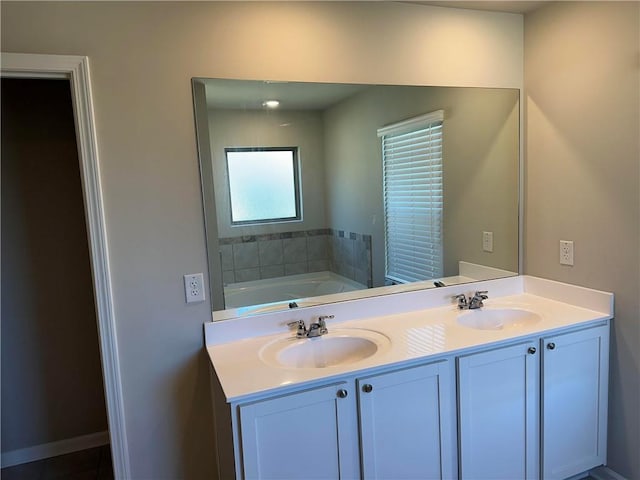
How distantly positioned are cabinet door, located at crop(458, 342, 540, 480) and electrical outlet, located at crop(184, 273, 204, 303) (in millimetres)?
1123

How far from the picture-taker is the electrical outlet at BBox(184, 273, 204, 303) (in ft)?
6.08

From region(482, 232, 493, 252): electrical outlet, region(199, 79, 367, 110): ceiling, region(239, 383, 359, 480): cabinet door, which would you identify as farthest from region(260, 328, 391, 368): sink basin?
region(199, 79, 367, 110): ceiling

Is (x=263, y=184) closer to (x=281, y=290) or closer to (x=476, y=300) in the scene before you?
(x=281, y=290)

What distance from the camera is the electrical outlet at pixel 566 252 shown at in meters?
2.19

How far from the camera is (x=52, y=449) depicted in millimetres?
2562

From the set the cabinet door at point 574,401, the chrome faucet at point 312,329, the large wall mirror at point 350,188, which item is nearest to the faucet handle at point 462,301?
the large wall mirror at point 350,188

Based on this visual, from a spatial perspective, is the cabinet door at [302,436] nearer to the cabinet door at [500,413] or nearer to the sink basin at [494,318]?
the cabinet door at [500,413]

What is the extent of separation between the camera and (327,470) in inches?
61.8

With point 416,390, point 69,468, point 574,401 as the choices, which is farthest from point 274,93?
point 69,468

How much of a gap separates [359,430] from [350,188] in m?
1.17

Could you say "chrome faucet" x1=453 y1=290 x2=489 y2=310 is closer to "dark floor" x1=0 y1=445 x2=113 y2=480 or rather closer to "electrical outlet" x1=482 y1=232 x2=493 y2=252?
"electrical outlet" x1=482 y1=232 x2=493 y2=252

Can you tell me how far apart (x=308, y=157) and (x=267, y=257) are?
53 cm

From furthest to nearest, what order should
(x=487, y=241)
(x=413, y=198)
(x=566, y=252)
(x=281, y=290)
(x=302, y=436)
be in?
(x=487, y=241), (x=413, y=198), (x=566, y=252), (x=281, y=290), (x=302, y=436)

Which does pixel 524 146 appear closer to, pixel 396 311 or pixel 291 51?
pixel 396 311
